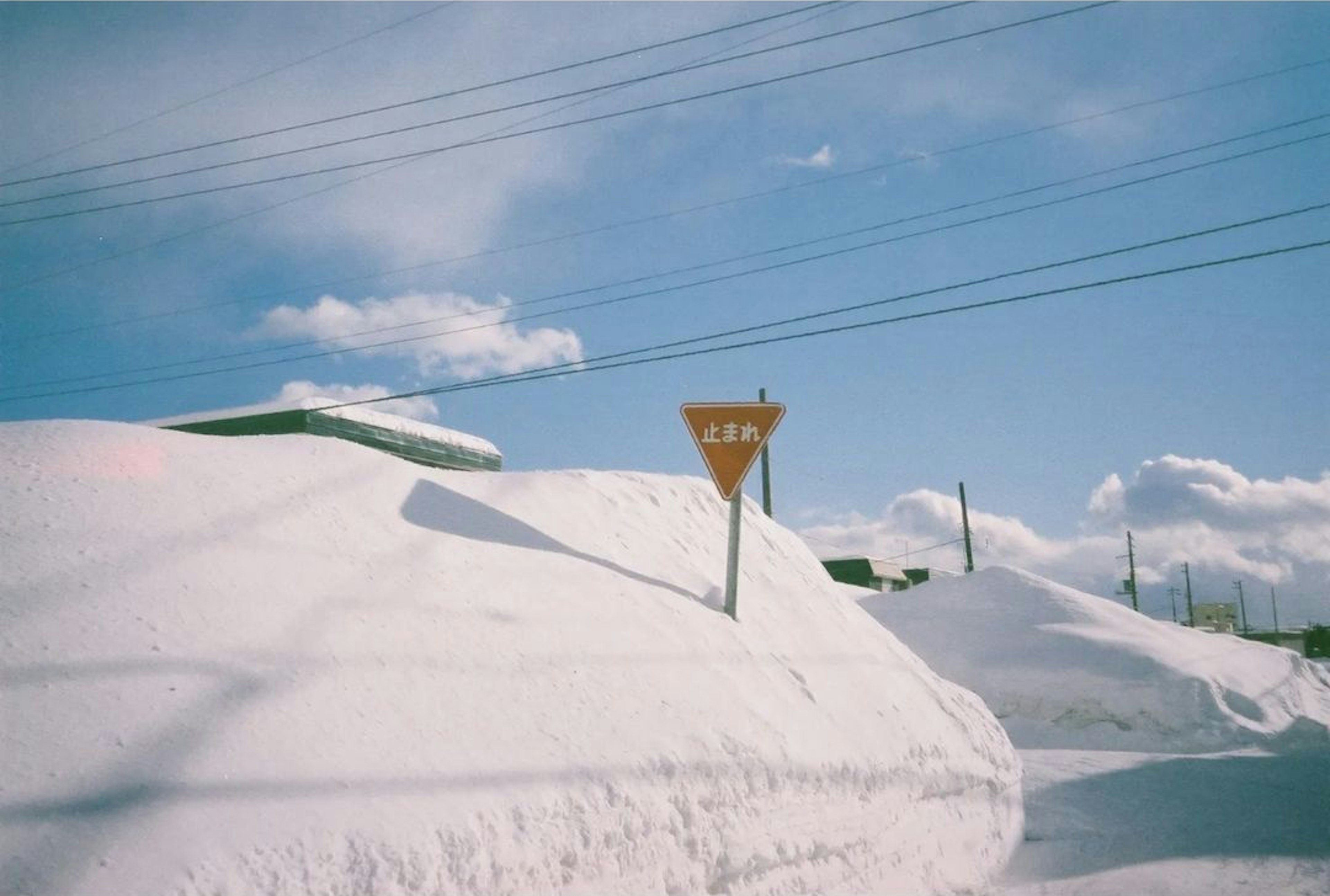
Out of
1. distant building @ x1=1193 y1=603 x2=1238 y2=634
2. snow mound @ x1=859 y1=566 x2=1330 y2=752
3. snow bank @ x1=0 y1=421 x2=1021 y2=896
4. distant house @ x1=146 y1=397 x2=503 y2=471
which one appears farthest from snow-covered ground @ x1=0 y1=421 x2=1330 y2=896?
distant building @ x1=1193 y1=603 x2=1238 y2=634

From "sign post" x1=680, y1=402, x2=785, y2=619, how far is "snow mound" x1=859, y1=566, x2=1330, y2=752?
1086 centimetres

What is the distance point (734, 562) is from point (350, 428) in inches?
526

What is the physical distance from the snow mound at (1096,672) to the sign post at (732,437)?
10856 millimetres

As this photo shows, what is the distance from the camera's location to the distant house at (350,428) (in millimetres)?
18297

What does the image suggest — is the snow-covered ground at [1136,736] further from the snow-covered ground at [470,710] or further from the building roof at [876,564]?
the building roof at [876,564]

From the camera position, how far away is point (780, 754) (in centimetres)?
559

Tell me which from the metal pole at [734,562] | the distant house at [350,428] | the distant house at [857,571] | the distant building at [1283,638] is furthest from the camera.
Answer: the distant building at [1283,638]

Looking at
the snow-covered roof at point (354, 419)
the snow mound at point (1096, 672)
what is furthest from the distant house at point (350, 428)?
the snow mound at point (1096, 672)

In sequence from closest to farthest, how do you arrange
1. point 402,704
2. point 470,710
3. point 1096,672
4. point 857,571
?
point 402,704
point 470,710
point 1096,672
point 857,571

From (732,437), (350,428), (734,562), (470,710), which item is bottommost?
(470,710)

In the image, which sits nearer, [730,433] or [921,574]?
[730,433]

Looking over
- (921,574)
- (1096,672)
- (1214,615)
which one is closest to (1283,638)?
(1214,615)

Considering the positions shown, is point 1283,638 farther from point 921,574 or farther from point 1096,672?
point 1096,672

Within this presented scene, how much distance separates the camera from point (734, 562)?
23.9 feet
